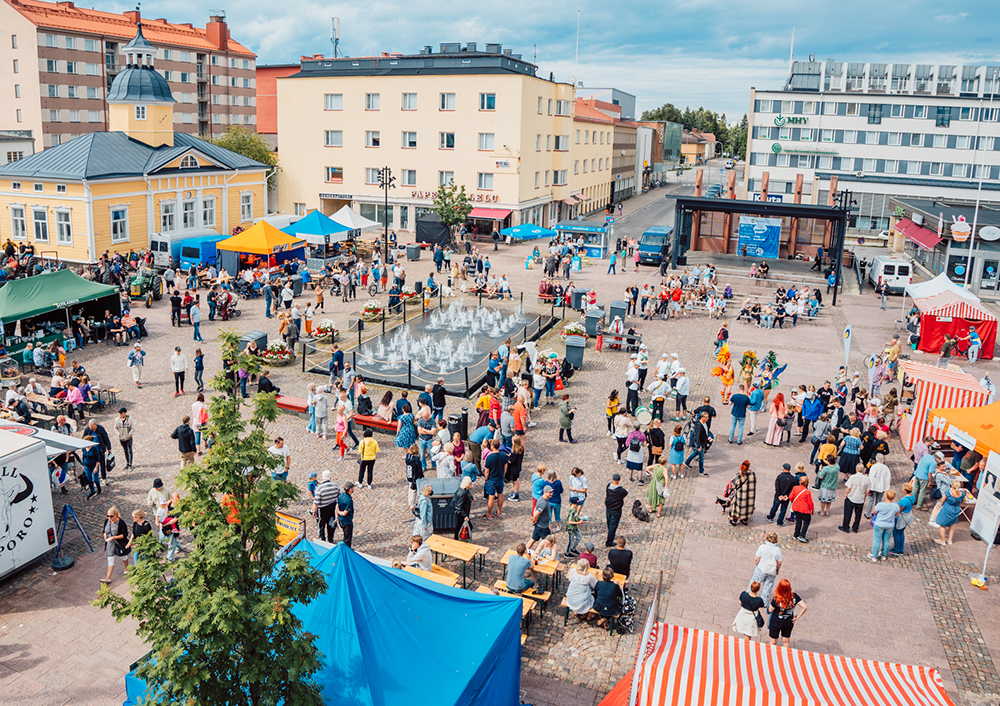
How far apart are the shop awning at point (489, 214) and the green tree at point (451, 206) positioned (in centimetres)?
225

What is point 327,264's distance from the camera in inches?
1610

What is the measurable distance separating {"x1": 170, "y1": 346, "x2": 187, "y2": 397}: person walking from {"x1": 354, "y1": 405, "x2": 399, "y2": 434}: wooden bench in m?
5.52

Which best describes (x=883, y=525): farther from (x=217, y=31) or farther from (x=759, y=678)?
(x=217, y=31)

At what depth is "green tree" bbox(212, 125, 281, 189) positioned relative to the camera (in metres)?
59.1

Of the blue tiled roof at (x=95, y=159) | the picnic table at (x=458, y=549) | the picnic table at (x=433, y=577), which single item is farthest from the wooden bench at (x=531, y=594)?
the blue tiled roof at (x=95, y=159)

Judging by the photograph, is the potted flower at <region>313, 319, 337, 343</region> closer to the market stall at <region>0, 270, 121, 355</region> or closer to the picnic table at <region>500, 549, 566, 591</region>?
the market stall at <region>0, 270, 121, 355</region>

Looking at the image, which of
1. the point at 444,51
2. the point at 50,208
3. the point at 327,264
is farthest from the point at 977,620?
the point at 444,51

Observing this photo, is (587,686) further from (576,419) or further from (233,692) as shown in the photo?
(576,419)

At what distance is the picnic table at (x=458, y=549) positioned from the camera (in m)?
12.8

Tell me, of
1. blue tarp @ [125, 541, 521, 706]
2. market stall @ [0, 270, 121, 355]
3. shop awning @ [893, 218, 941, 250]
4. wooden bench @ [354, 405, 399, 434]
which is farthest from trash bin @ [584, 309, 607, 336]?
shop awning @ [893, 218, 941, 250]

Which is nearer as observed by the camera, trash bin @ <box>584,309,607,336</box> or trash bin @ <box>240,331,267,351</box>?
trash bin @ <box>240,331,267,351</box>

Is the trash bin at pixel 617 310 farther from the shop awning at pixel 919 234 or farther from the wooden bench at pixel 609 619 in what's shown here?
the shop awning at pixel 919 234

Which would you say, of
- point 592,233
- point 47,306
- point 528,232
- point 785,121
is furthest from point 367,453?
point 785,121

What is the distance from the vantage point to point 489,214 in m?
54.8
